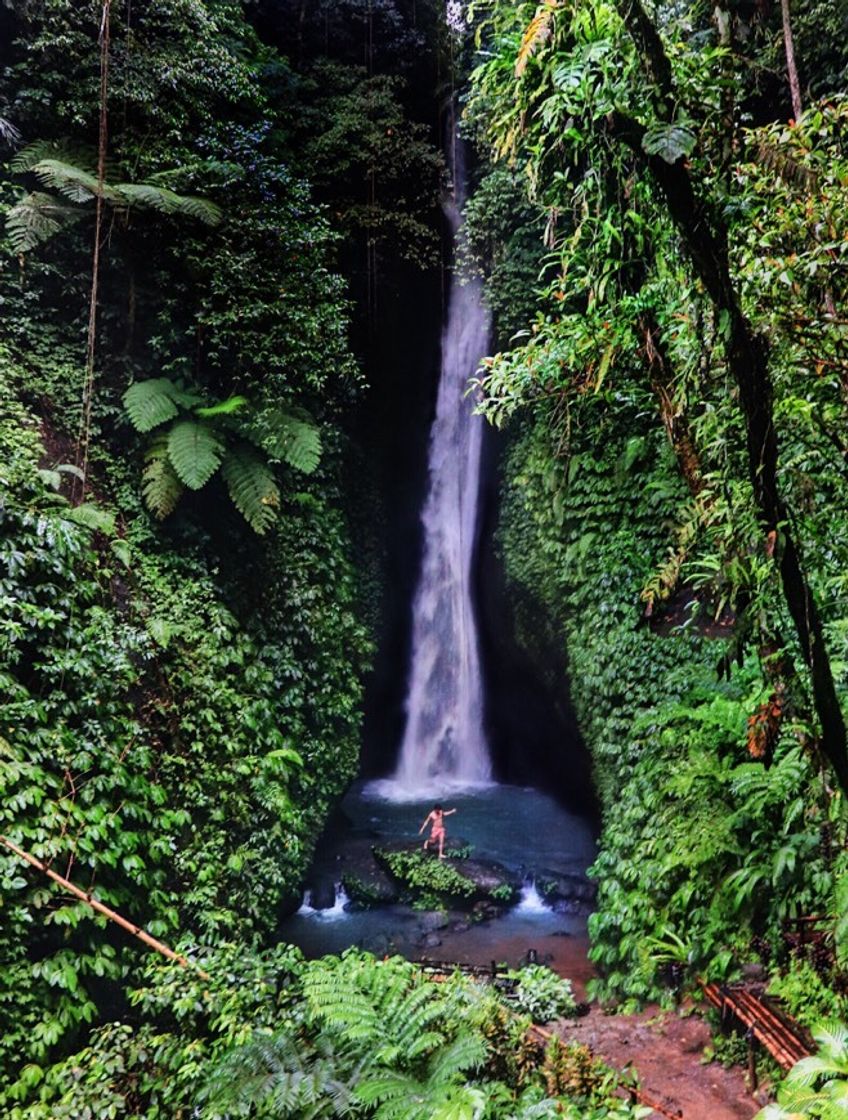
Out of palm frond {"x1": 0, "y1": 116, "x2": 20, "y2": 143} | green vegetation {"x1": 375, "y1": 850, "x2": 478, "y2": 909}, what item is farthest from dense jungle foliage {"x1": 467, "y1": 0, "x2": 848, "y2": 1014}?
palm frond {"x1": 0, "y1": 116, "x2": 20, "y2": 143}

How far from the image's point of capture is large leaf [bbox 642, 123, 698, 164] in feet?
7.43

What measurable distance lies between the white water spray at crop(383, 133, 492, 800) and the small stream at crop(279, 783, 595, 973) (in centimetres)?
111

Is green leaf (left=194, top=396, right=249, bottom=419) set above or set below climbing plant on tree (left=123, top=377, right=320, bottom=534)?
above

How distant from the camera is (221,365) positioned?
7.93 metres

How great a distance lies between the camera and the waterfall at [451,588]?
11.8 metres

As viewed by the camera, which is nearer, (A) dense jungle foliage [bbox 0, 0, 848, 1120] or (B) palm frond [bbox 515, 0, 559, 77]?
(B) palm frond [bbox 515, 0, 559, 77]

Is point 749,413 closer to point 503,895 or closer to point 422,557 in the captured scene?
point 503,895

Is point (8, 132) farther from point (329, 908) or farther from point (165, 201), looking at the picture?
point (329, 908)

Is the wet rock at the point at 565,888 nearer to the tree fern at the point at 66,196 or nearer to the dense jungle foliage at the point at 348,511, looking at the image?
the dense jungle foliage at the point at 348,511

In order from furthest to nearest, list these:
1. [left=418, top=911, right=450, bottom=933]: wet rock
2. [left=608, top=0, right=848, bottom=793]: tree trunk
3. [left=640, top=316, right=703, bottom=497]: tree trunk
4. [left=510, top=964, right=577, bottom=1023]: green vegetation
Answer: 1. [left=418, top=911, right=450, bottom=933]: wet rock
2. [left=510, top=964, right=577, bottom=1023]: green vegetation
3. [left=640, top=316, right=703, bottom=497]: tree trunk
4. [left=608, top=0, right=848, bottom=793]: tree trunk

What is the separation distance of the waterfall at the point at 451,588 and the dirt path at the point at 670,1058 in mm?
6241

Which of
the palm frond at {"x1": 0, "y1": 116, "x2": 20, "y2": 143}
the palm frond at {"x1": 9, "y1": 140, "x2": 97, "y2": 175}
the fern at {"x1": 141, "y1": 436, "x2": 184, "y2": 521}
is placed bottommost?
the fern at {"x1": 141, "y1": 436, "x2": 184, "y2": 521}

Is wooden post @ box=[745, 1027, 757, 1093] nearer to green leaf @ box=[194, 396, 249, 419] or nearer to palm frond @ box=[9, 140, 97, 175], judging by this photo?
green leaf @ box=[194, 396, 249, 419]

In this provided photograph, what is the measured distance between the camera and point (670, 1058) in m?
4.57
